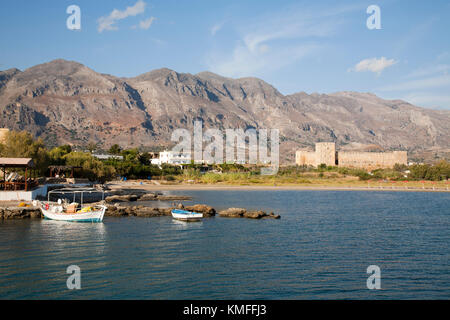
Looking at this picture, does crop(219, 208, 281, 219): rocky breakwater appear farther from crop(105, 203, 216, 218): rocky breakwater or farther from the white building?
the white building

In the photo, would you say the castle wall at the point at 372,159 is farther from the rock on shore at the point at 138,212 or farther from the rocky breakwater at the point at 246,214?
the rock on shore at the point at 138,212

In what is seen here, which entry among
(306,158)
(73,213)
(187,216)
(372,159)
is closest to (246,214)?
(187,216)

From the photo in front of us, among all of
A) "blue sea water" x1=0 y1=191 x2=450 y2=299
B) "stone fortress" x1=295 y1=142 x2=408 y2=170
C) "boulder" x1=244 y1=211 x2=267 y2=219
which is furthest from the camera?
"stone fortress" x1=295 y1=142 x2=408 y2=170

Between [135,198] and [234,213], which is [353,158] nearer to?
[135,198]

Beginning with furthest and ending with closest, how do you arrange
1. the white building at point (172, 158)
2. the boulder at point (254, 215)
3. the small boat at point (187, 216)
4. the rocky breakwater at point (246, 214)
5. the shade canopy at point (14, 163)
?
the white building at point (172, 158)
the shade canopy at point (14, 163)
the rocky breakwater at point (246, 214)
the boulder at point (254, 215)
the small boat at point (187, 216)

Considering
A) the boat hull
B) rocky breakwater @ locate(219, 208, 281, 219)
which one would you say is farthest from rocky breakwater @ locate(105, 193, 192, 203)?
rocky breakwater @ locate(219, 208, 281, 219)

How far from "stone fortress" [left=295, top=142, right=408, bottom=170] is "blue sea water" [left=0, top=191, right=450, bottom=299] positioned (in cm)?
10255

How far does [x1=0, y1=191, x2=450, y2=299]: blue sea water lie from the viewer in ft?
50.9

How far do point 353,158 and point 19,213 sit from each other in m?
120

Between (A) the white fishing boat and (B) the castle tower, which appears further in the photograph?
(B) the castle tower

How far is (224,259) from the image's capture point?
2066cm

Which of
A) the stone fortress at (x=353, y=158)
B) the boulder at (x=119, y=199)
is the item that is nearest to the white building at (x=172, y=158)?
the stone fortress at (x=353, y=158)

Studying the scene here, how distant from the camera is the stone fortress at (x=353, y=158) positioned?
135625 millimetres
